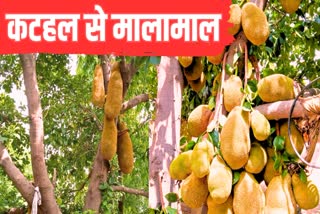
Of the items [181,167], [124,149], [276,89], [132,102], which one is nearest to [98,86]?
[132,102]

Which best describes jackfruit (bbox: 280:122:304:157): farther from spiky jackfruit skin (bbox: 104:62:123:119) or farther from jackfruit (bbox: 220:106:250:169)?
spiky jackfruit skin (bbox: 104:62:123:119)

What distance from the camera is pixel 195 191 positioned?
3.84ft

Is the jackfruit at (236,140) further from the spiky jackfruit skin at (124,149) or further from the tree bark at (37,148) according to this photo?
the spiky jackfruit skin at (124,149)

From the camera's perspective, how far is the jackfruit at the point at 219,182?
43.6 inches

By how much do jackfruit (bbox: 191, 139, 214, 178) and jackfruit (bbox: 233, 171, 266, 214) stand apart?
8cm

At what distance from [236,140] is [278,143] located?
0.31 feet

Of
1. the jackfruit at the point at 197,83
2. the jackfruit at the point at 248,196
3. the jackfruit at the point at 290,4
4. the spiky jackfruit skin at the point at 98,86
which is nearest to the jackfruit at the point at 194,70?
the jackfruit at the point at 197,83

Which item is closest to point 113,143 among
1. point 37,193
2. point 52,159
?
point 37,193

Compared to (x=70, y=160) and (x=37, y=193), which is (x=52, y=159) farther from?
(x=37, y=193)

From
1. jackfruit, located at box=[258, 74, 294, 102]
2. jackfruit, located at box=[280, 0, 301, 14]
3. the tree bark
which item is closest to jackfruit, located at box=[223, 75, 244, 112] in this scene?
jackfruit, located at box=[258, 74, 294, 102]

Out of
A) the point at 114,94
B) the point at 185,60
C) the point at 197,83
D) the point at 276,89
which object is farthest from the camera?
the point at 114,94

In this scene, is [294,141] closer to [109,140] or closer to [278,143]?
[278,143]

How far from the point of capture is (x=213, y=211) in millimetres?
1156

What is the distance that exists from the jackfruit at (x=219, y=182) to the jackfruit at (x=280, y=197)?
9 cm
